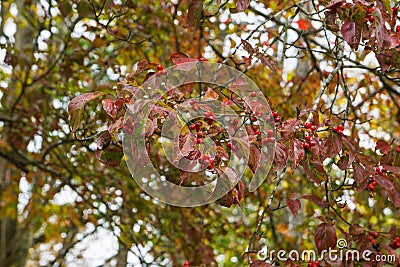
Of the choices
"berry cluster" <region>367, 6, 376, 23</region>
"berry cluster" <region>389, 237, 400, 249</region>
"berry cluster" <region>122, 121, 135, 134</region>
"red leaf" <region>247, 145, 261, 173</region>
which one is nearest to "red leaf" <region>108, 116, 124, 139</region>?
"berry cluster" <region>122, 121, 135, 134</region>

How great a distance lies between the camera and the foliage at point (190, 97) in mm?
1964

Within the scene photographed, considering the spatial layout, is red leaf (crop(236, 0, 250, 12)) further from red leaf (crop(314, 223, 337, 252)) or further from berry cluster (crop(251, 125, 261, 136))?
red leaf (crop(314, 223, 337, 252))

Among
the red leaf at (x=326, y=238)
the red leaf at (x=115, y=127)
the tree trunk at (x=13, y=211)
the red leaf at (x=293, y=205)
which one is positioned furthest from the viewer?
the tree trunk at (x=13, y=211)

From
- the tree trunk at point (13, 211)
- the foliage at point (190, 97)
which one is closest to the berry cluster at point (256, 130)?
the foliage at point (190, 97)

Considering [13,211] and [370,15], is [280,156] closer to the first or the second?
[370,15]

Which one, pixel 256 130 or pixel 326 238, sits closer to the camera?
pixel 256 130

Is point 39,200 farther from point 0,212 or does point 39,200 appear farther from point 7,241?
point 7,241

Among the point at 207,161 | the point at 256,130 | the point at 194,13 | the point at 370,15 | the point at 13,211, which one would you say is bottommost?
the point at 207,161

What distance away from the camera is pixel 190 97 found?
8.31 feet

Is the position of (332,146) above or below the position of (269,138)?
above

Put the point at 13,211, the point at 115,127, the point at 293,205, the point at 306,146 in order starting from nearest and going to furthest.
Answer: the point at 115,127 → the point at 306,146 → the point at 293,205 → the point at 13,211

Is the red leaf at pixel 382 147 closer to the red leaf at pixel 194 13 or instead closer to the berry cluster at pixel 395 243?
the berry cluster at pixel 395 243

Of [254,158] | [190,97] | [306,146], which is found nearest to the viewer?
[254,158]

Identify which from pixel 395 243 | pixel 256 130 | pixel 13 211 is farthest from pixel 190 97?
pixel 13 211
